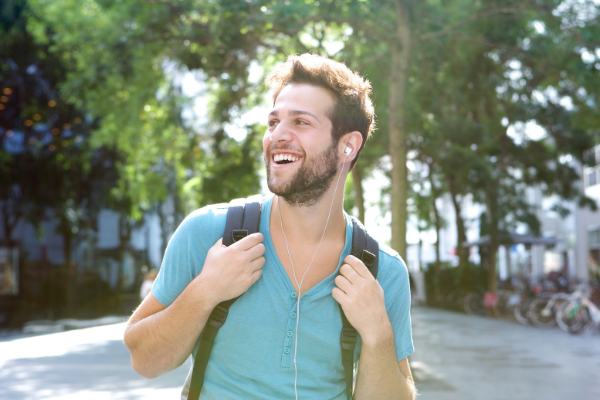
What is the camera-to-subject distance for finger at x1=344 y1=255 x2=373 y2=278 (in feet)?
6.77

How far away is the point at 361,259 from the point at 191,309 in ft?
1.82

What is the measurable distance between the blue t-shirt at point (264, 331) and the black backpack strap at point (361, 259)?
0.03m

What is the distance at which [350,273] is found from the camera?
6.73 feet

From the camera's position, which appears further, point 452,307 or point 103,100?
point 452,307

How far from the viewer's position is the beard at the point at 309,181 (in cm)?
212

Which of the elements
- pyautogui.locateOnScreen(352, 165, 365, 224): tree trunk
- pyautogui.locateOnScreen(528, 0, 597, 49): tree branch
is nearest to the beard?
pyautogui.locateOnScreen(528, 0, 597, 49): tree branch

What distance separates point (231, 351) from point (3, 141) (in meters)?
21.8

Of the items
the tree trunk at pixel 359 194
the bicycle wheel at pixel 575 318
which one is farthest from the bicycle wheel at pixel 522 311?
the tree trunk at pixel 359 194

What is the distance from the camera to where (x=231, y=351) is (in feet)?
6.59

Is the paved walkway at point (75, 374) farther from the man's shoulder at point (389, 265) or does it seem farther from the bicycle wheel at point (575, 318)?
the bicycle wheel at point (575, 318)

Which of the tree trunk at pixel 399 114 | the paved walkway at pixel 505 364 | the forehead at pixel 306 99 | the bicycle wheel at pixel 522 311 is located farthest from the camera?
the bicycle wheel at pixel 522 311

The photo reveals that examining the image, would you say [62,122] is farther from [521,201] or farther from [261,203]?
[261,203]

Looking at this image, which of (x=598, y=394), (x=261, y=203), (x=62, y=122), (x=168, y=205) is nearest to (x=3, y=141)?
(x=62, y=122)

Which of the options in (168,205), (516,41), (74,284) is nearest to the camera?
(516,41)
